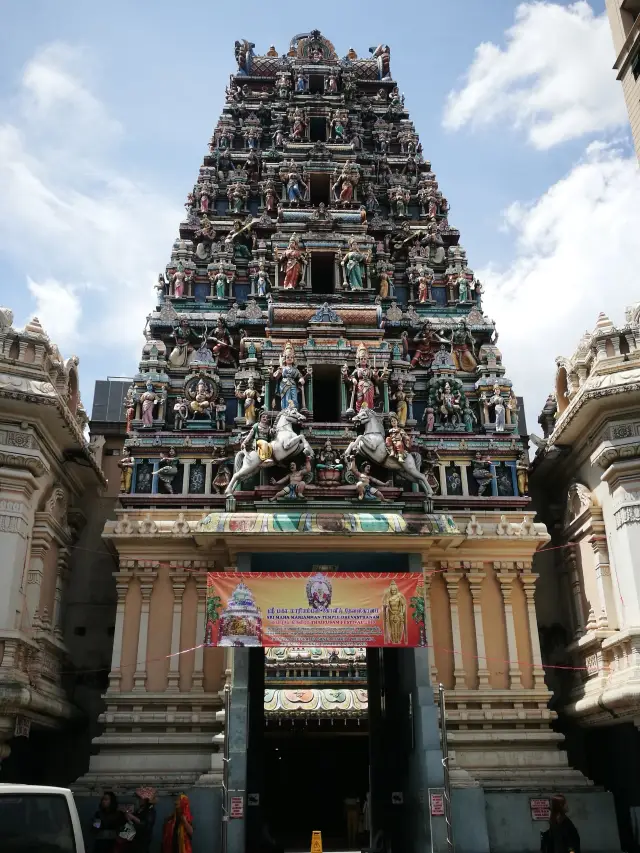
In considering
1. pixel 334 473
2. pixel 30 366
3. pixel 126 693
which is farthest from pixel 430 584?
pixel 30 366

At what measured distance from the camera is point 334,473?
2125cm

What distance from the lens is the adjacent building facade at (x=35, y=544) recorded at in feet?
58.8

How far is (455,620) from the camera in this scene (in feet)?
68.3

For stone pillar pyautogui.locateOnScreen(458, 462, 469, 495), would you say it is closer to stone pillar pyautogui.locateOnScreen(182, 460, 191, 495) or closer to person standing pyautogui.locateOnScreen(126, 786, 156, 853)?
stone pillar pyautogui.locateOnScreen(182, 460, 191, 495)

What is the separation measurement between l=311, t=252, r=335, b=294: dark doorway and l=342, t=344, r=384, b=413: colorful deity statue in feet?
15.2

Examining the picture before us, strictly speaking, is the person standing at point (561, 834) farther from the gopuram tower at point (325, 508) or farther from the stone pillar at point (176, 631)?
the stone pillar at point (176, 631)

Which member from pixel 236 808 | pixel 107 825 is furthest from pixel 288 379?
pixel 107 825

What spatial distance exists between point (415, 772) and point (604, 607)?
20.3ft

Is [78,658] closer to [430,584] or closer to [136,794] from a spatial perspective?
[136,794]

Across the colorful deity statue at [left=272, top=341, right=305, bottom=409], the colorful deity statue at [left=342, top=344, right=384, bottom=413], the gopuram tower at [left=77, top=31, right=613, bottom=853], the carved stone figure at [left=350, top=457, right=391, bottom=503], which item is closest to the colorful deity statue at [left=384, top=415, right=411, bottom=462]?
the gopuram tower at [left=77, top=31, right=613, bottom=853]

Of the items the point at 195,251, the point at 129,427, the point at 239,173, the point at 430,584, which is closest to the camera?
the point at 430,584

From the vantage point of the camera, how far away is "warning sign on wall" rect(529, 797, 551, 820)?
18.2 meters

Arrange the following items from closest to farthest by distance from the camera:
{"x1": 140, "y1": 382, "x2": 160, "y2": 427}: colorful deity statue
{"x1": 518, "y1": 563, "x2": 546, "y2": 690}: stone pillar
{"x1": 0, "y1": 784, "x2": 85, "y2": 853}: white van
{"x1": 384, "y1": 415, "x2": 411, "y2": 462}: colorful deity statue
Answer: {"x1": 0, "y1": 784, "x2": 85, "y2": 853}: white van → {"x1": 518, "y1": 563, "x2": 546, "y2": 690}: stone pillar → {"x1": 384, "y1": 415, "x2": 411, "y2": 462}: colorful deity statue → {"x1": 140, "y1": 382, "x2": 160, "y2": 427}: colorful deity statue

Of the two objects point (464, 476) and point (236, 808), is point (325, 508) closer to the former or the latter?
point (464, 476)
